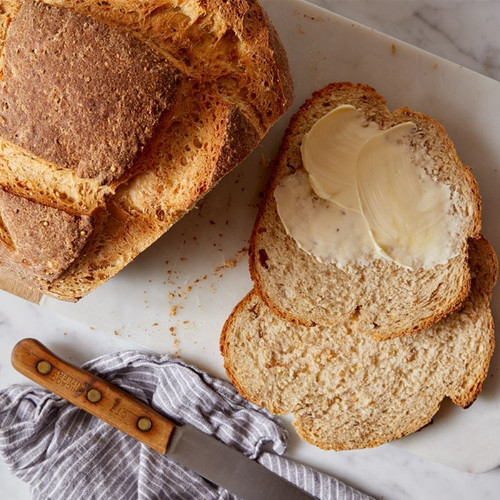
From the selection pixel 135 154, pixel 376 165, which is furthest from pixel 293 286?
pixel 135 154

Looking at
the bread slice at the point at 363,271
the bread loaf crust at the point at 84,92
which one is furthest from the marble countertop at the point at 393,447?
the bread loaf crust at the point at 84,92

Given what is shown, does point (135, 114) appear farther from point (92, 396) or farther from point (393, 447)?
point (393, 447)

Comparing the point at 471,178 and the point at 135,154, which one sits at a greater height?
the point at 471,178

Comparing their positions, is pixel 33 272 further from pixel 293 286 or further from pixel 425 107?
pixel 425 107

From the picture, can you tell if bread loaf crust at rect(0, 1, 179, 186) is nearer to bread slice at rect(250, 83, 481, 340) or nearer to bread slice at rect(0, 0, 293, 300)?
bread slice at rect(0, 0, 293, 300)

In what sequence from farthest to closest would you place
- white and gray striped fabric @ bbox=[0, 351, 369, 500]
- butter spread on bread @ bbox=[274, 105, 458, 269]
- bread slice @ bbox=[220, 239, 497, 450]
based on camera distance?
1. white and gray striped fabric @ bbox=[0, 351, 369, 500]
2. bread slice @ bbox=[220, 239, 497, 450]
3. butter spread on bread @ bbox=[274, 105, 458, 269]

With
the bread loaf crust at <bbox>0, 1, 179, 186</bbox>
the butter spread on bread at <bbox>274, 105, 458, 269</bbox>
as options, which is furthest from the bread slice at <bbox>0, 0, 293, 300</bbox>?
the butter spread on bread at <bbox>274, 105, 458, 269</bbox>

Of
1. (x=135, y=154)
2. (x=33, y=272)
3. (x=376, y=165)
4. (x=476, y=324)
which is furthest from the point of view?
(x=476, y=324)

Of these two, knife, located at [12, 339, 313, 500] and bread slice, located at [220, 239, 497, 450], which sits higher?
bread slice, located at [220, 239, 497, 450]
